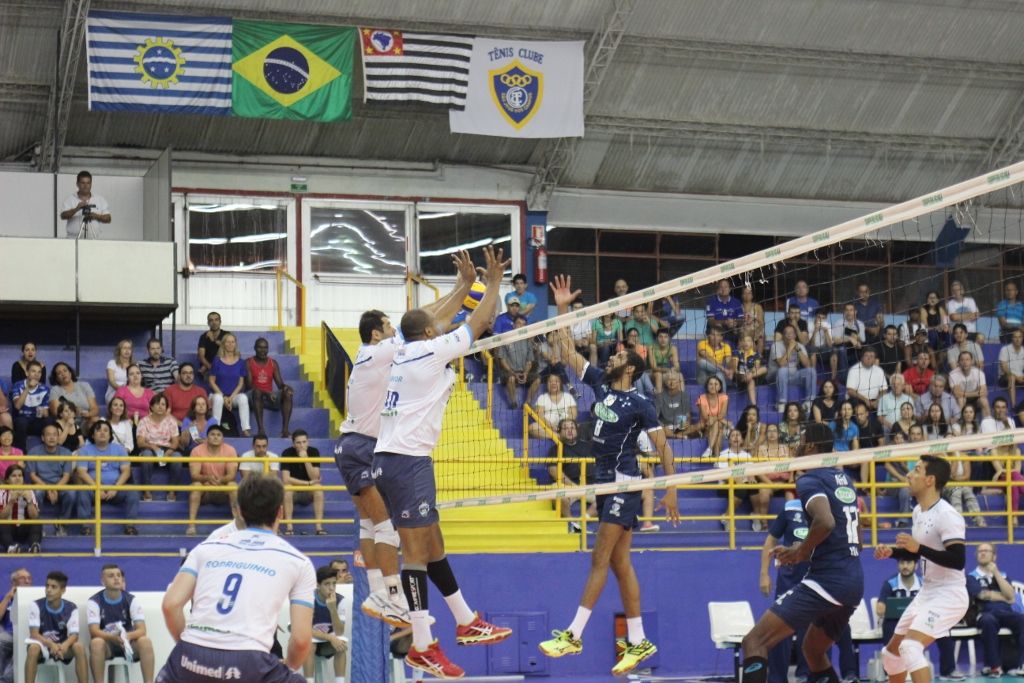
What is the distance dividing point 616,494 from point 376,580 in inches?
83.4

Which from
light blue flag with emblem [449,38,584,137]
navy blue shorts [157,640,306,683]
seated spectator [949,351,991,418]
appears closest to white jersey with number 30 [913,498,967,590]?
navy blue shorts [157,640,306,683]

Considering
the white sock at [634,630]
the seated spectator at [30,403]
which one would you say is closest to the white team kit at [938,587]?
the white sock at [634,630]

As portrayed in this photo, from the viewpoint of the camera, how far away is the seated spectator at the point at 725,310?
2317cm

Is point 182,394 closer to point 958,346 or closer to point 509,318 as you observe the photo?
point 509,318

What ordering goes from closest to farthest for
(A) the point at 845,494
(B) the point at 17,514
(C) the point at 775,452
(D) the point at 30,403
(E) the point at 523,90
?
(A) the point at 845,494
(C) the point at 775,452
(B) the point at 17,514
(D) the point at 30,403
(E) the point at 523,90

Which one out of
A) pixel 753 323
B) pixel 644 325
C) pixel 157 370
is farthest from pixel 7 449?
pixel 753 323

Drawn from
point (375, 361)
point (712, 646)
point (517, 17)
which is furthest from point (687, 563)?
point (517, 17)

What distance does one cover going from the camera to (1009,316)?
27.0 metres

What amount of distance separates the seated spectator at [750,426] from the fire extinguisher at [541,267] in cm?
898

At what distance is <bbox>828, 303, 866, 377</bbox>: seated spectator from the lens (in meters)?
22.5

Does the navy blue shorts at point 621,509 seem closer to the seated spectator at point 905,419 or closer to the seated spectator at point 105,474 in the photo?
the seated spectator at point 905,419

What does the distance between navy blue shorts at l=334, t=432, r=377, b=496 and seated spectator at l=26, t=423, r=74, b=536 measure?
8.41 m

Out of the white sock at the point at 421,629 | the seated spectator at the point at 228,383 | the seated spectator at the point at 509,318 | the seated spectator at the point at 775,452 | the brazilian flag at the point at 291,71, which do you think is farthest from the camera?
the brazilian flag at the point at 291,71

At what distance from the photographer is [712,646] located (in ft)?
65.2
